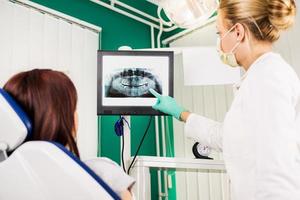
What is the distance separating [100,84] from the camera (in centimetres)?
179

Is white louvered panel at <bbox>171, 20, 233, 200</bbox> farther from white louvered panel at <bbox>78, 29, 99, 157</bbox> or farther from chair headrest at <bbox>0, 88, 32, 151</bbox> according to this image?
chair headrest at <bbox>0, 88, 32, 151</bbox>

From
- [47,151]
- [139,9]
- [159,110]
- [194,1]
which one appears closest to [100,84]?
[159,110]

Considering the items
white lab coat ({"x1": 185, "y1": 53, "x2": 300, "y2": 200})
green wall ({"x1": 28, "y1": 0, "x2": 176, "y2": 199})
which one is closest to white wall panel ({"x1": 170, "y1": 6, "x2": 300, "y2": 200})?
green wall ({"x1": 28, "y1": 0, "x2": 176, "y2": 199})

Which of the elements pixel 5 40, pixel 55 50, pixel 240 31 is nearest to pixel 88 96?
pixel 55 50

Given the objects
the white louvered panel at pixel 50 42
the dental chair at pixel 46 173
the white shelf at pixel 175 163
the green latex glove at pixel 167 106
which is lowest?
the white shelf at pixel 175 163

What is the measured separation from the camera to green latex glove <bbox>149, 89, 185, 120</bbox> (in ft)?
5.72

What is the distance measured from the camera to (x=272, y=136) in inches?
44.9

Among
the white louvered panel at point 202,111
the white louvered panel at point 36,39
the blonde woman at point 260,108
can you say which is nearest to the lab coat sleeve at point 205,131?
the blonde woman at point 260,108

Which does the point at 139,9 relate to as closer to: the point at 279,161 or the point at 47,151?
the point at 279,161

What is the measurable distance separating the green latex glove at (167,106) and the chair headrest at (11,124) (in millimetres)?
1014

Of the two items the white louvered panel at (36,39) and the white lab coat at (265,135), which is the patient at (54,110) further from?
the white louvered panel at (36,39)

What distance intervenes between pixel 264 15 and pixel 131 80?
2.31ft

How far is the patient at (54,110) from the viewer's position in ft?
2.83

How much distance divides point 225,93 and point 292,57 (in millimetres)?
492
